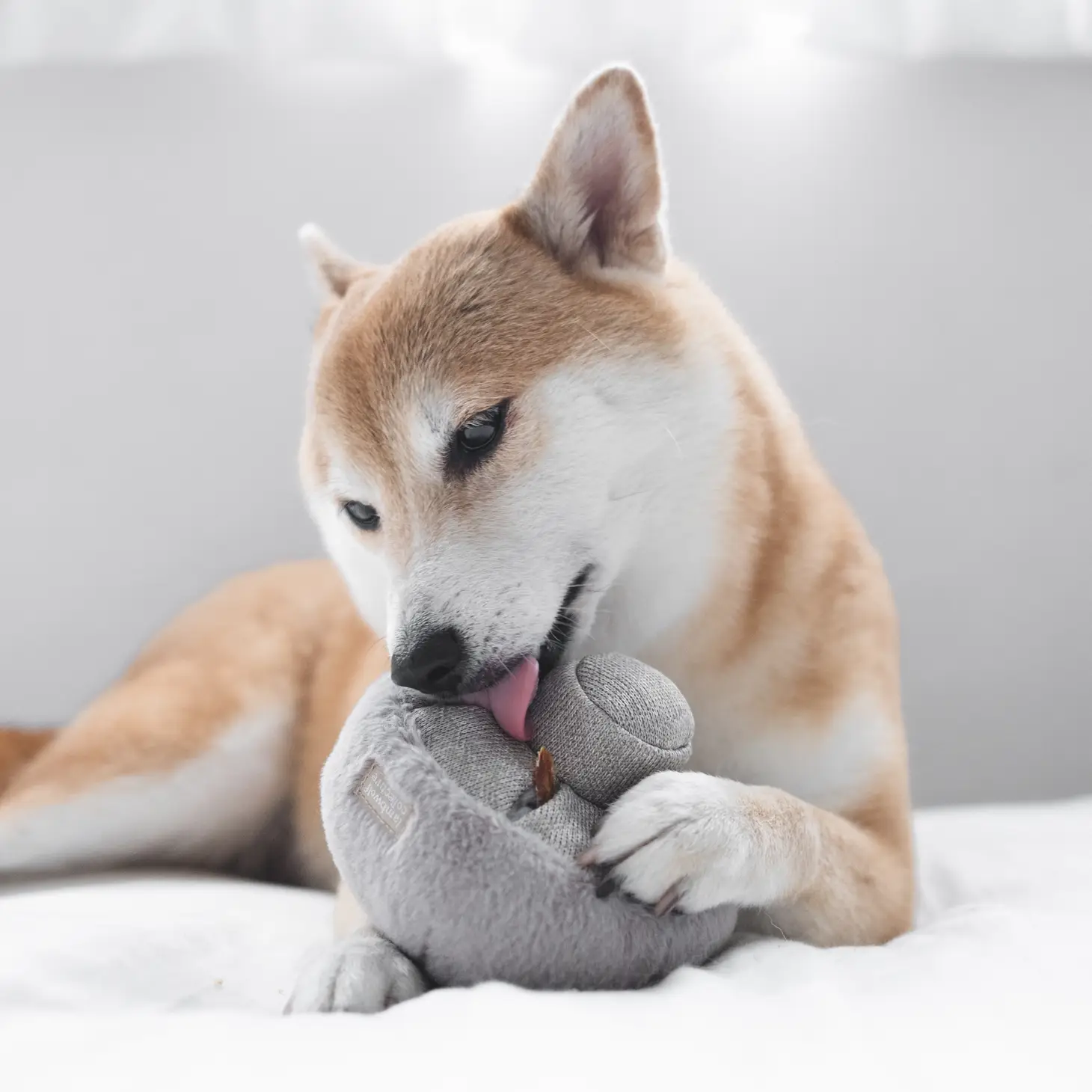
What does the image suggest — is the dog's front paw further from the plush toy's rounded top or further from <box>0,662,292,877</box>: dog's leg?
<box>0,662,292,877</box>: dog's leg

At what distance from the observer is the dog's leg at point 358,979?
73cm

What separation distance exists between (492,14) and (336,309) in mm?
919

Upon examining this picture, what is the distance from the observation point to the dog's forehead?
0.90 metres

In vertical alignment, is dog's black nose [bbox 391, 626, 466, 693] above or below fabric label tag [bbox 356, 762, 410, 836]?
above

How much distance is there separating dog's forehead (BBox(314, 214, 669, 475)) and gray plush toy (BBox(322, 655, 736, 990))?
0.24 meters

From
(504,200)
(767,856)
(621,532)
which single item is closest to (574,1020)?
(767,856)

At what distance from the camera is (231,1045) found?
0.61m

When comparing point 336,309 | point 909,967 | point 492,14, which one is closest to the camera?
point 909,967

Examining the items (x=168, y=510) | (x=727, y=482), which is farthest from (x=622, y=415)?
(x=168, y=510)

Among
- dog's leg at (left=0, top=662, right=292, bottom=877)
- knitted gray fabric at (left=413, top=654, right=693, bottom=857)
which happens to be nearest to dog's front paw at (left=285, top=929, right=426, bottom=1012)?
knitted gray fabric at (left=413, top=654, right=693, bottom=857)

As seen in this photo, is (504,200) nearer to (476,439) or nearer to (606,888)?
(476,439)

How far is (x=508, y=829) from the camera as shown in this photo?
2.32 feet

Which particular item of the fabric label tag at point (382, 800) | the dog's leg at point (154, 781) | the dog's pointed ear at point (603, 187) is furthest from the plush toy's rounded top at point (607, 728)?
the dog's leg at point (154, 781)

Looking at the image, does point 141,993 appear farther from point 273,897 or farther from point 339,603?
point 339,603
